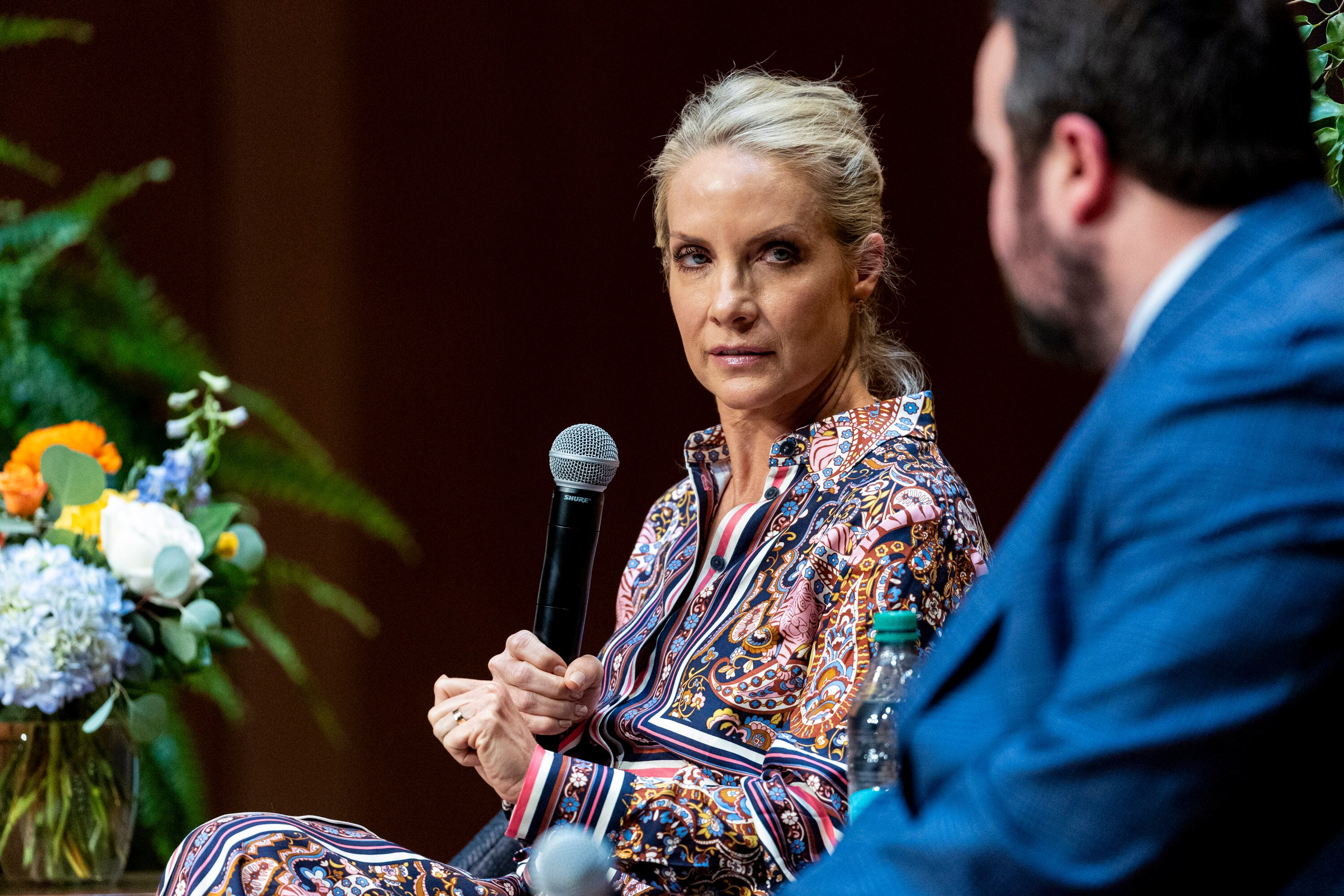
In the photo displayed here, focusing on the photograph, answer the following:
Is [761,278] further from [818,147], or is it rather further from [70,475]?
[70,475]

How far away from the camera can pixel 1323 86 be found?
1494 millimetres

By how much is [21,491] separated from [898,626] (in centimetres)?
119

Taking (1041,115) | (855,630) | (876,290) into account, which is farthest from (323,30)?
(1041,115)

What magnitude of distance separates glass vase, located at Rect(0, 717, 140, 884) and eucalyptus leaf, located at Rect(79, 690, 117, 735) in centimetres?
4

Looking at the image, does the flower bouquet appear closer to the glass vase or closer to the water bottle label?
the glass vase

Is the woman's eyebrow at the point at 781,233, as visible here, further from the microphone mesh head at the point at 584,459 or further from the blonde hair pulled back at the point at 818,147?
the microphone mesh head at the point at 584,459

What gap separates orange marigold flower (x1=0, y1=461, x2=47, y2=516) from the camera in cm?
182

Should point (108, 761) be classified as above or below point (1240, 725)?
below

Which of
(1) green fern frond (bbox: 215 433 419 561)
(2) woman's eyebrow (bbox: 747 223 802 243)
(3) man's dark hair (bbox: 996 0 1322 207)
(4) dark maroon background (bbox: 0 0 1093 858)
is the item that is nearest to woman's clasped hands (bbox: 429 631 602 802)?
(2) woman's eyebrow (bbox: 747 223 802 243)

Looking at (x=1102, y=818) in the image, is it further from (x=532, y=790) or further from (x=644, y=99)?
(x=644, y=99)

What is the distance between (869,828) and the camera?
777 mm

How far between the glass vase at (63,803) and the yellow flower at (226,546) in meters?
0.25

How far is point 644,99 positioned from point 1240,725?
2.76 m

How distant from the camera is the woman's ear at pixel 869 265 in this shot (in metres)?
1.76
